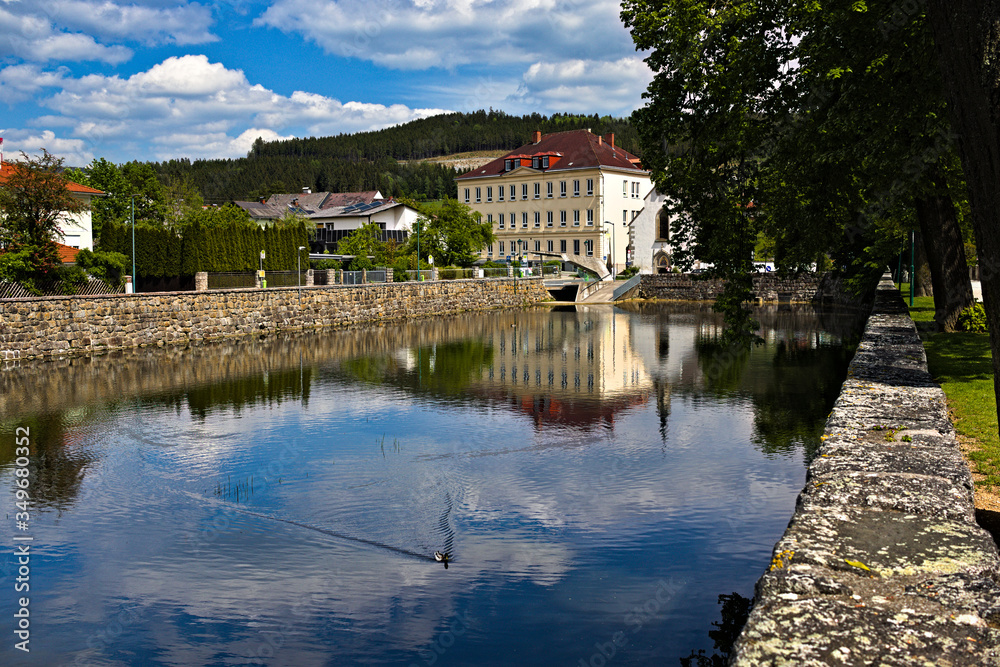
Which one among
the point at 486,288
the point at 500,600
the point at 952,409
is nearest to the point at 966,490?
the point at 500,600

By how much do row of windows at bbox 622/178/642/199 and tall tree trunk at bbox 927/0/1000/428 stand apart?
85187mm

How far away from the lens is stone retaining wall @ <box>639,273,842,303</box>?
203ft

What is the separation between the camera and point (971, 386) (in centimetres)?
1505

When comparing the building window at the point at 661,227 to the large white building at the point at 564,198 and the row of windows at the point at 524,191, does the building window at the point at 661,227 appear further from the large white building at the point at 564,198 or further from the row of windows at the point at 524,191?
the row of windows at the point at 524,191

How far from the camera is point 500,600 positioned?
899cm

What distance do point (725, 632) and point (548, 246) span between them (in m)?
85.0

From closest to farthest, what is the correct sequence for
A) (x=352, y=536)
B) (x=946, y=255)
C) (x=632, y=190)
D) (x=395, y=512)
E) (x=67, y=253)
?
(x=352, y=536)
(x=395, y=512)
(x=946, y=255)
(x=67, y=253)
(x=632, y=190)

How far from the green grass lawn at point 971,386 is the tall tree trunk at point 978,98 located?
475cm

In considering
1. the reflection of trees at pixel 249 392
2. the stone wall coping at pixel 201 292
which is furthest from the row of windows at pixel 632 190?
the reflection of trees at pixel 249 392

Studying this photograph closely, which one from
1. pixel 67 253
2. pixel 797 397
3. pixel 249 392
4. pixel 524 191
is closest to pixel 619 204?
pixel 524 191

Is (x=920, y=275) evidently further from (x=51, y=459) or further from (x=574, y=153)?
(x=574, y=153)

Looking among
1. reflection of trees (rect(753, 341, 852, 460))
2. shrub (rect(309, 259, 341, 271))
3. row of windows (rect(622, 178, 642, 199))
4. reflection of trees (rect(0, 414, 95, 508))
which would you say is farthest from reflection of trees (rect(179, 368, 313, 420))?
row of windows (rect(622, 178, 642, 199))

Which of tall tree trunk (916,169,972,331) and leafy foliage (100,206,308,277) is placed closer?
tall tree trunk (916,169,972,331)

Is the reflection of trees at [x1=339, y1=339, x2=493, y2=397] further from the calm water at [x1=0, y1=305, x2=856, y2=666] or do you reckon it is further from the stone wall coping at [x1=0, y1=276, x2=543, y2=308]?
the stone wall coping at [x1=0, y1=276, x2=543, y2=308]
